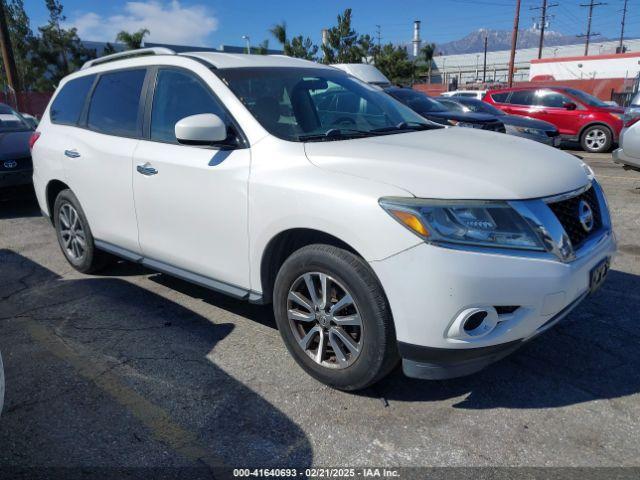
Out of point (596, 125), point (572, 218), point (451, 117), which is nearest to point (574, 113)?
point (596, 125)

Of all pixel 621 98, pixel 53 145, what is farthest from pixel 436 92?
pixel 53 145

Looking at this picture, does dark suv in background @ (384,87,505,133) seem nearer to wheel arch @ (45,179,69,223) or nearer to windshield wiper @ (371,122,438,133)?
windshield wiper @ (371,122,438,133)

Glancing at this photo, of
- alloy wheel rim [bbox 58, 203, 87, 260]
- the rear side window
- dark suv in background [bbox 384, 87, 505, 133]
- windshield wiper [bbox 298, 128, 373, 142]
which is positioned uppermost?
windshield wiper [bbox 298, 128, 373, 142]

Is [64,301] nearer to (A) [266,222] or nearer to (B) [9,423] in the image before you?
(B) [9,423]

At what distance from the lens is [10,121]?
28.0 feet

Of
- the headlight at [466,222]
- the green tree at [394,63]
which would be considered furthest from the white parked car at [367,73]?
the green tree at [394,63]

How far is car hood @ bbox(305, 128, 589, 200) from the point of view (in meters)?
2.48

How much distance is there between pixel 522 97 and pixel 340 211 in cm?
1311

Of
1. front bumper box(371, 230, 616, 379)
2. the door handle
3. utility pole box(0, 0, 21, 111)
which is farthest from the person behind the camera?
utility pole box(0, 0, 21, 111)

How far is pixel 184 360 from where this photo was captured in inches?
132

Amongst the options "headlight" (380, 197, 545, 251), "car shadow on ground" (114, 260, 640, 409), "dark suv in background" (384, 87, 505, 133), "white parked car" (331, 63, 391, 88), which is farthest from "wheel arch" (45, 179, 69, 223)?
"white parked car" (331, 63, 391, 88)

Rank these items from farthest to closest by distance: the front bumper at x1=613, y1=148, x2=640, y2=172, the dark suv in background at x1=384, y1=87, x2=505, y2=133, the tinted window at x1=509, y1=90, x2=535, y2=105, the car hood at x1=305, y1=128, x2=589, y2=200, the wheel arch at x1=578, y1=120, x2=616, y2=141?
the tinted window at x1=509, y1=90, x2=535, y2=105 → the wheel arch at x1=578, y1=120, x2=616, y2=141 → the dark suv in background at x1=384, y1=87, x2=505, y2=133 → the front bumper at x1=613, y1=148, x2=640, y2=172 → the car hood at x1=305, y1=128, x2=589, y2=200

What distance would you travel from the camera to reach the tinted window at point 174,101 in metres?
3.46

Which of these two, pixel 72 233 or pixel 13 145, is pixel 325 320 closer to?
pixel 72 233
